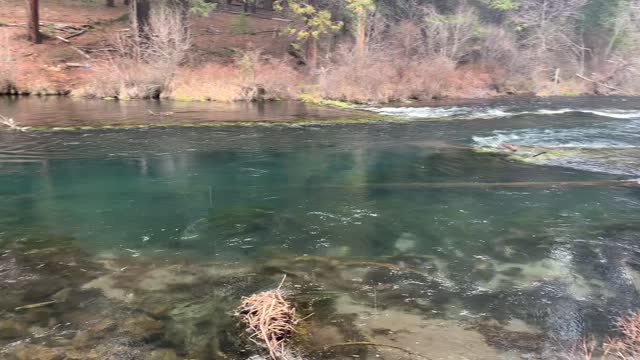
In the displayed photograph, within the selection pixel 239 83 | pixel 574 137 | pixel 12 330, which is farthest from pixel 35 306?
pixel 239 83

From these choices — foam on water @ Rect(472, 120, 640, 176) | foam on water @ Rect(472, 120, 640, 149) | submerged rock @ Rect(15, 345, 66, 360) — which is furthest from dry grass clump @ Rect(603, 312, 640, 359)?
foam on water @ Rect(472, 120, 640, 149)

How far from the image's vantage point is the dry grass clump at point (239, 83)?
111 ft

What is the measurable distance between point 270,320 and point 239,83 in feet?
93.4

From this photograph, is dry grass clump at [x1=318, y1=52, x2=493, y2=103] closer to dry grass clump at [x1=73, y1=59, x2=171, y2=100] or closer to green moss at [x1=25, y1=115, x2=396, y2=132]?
green moss at [x1=25, y1=115, x2=396, y2=132]

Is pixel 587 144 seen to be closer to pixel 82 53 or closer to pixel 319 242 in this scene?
pixel 319 242

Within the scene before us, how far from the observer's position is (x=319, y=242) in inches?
433

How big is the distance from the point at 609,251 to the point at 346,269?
17.9 feet

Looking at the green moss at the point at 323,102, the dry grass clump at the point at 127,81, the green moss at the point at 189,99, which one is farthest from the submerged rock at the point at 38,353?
the dry grass clump at the point at 127,81

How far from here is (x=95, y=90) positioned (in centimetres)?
3338

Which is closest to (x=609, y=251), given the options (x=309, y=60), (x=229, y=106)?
(x=229, y=106)

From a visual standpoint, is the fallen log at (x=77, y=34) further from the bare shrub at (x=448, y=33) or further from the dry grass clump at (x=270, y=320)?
the dry grass clump at (x=270, y=320)

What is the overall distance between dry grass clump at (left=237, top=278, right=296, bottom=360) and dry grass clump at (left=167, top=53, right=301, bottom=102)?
88.9 feet

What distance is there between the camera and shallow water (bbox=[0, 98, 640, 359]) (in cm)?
752

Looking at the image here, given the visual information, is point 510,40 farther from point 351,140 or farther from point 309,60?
point 351,140
